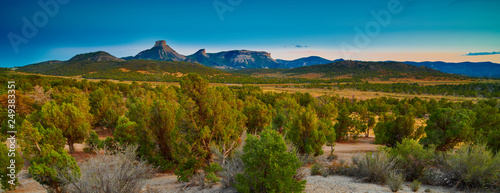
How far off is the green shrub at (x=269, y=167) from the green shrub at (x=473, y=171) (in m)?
6.10

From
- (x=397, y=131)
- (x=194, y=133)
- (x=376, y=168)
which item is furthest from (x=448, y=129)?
(x=194, y=133)

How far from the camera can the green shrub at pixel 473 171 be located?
753 centimetres

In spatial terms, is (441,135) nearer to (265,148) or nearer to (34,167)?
(265,148)

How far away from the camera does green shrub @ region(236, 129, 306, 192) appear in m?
6.25

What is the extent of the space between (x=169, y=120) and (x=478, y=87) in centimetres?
10365

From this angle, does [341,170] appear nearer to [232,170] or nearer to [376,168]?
[376,168]

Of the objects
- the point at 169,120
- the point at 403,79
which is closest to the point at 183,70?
the point at 403,79

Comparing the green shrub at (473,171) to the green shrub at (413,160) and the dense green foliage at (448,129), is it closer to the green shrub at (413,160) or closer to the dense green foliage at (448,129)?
the green shrub at (413,160)

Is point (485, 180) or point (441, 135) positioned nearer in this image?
point (485, 180)

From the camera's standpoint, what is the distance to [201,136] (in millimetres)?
9344

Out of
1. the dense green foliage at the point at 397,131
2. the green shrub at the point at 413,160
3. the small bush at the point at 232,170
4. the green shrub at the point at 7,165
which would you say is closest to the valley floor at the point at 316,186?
the small bush at the point at 232,170

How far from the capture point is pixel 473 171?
7641 millimetres

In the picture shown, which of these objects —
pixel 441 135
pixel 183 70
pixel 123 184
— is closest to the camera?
pixel 123 184

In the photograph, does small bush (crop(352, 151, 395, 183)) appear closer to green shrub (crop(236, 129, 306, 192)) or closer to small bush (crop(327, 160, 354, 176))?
small bush (crop(327, 160, 354, 176))
